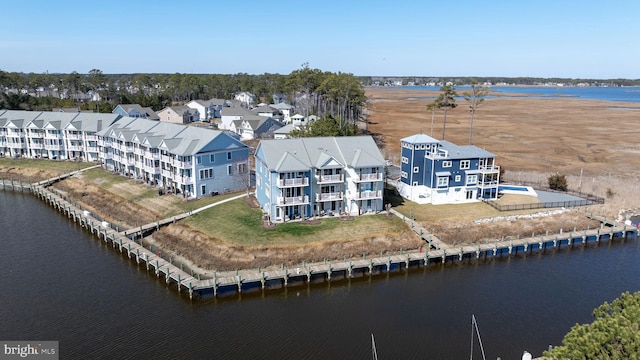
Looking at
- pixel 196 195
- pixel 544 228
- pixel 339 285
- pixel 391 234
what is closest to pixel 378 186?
pixel 391 234

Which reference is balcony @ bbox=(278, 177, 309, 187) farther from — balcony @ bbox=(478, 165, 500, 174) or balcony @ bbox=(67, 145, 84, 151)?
balcony @ bbox=(67, 145, 84, 151)

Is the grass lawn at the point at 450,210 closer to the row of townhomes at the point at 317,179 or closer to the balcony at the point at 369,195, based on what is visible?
the balcony at the point at 369,195

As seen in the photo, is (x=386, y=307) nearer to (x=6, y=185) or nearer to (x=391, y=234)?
(x=391, y=234)

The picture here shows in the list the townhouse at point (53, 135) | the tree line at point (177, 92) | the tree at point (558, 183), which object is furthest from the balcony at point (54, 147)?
the tree at point (558, 183)

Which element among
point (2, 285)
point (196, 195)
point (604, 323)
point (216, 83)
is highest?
point (216, 83)

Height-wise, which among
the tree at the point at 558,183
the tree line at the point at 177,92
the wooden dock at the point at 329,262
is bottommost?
the wooden dock at the point at 329,262

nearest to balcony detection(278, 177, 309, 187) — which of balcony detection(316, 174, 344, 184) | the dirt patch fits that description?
balcony detection(316, 174, 344, 184)

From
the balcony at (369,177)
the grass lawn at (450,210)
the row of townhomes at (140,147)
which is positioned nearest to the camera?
the balcony at (369,177)

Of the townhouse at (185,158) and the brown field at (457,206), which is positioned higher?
the townhouse at (185,158)
